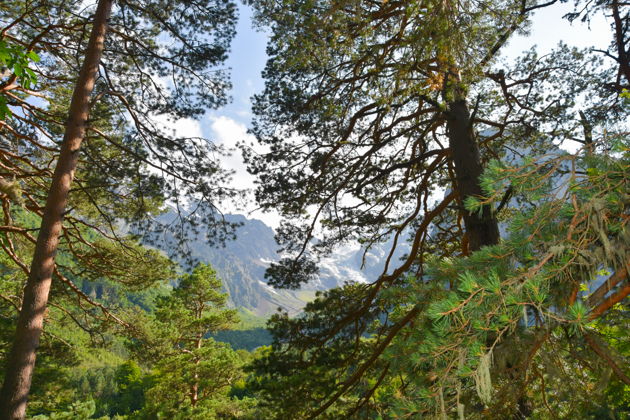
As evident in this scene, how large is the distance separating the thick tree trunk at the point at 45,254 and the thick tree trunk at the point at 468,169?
5040 millimetres

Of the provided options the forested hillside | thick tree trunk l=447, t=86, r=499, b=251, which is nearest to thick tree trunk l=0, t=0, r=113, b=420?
the forested hillside

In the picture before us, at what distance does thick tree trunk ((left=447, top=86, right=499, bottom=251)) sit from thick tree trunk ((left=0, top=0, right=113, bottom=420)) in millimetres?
5040

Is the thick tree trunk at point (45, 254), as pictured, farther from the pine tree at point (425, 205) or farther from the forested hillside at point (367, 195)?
the pine tree at point (425, 205)

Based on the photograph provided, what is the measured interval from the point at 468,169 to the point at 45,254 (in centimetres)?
550

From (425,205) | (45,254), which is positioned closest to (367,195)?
(425,205)

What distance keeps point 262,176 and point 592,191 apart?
4812mm

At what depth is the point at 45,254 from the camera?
13.9ft

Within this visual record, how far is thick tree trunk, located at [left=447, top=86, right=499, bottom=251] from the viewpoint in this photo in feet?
13.5

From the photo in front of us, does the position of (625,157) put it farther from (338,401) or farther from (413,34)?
(338,401)

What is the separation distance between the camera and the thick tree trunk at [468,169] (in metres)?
4.11

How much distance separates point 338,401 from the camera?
464 centimetres

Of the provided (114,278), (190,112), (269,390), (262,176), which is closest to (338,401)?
(269,390)

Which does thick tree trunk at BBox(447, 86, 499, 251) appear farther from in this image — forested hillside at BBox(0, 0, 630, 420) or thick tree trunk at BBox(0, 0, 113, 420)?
thick tree trunk at BBox(0, 0, 113, 420)

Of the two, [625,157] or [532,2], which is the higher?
[532,2]
